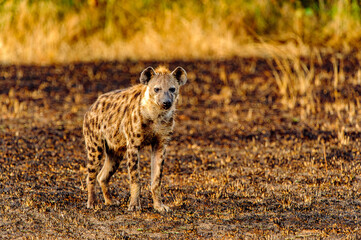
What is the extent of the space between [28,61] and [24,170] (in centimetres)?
712

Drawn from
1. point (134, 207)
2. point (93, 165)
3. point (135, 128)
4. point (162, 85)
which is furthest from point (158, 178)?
point (162, 85)

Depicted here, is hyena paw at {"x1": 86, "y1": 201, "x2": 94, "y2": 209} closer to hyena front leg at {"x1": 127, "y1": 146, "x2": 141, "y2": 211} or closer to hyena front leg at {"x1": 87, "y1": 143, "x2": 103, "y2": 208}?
hyena front leg at {"x1": 87, "y1": 143, "x2": 103, "y2": 208}

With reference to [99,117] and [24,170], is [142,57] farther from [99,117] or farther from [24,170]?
[99,117]

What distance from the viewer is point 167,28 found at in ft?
50.9

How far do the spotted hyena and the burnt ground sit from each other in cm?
31

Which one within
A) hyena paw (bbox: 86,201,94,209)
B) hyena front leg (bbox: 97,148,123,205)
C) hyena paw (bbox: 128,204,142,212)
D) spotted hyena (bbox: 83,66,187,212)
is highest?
spotted hyena (bbox: 83,66,187,212)

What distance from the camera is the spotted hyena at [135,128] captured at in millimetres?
6070

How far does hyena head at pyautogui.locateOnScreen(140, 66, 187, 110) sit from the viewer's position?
5938 millimetres

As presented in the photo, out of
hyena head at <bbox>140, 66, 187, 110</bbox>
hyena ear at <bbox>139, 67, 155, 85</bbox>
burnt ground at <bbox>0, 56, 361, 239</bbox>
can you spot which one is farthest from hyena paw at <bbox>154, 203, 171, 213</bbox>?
hyena ear at <bbox>139, 67, 155, 85</bbox>

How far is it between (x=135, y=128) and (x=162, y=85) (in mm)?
475

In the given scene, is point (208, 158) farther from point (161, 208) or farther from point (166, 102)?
point (166, 102)

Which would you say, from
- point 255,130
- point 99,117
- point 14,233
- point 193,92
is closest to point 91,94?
point 193,92

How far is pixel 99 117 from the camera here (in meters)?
6.46

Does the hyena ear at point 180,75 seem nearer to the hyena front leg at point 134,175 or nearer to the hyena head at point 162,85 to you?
the hyena head at point 162,85
